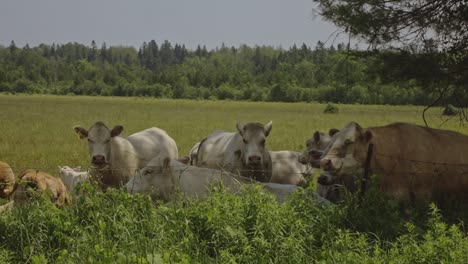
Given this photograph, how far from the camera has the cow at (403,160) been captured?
27.8ft

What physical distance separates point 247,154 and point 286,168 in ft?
5.84

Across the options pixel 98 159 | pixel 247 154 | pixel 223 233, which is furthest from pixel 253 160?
pixel 223 233

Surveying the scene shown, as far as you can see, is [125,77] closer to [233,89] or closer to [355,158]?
[233,89]

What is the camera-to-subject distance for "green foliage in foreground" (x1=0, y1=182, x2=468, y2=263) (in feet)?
18.6

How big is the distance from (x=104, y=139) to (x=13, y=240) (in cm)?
450

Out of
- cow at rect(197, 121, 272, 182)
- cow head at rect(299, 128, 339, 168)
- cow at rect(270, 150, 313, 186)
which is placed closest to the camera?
cow at rect(197, 121, 272, 182)

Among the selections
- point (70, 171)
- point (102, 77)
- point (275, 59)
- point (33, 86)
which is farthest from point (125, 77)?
point (70, 171)

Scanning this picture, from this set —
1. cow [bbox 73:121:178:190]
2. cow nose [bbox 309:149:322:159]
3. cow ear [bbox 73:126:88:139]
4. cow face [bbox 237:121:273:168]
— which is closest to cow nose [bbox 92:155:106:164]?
cow [bbox 73:121:178:190]

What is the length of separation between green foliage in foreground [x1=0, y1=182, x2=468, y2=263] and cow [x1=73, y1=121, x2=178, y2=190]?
3.38 meters

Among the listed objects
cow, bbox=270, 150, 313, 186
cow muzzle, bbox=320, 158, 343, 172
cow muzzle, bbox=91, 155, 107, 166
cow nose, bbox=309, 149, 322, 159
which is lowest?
cow, bbox=270, 150, 313, 186

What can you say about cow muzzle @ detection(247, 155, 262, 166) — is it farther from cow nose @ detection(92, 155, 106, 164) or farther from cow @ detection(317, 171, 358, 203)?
cow nose @ detection(92, 155, 106, 164)

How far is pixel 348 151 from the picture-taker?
852cm

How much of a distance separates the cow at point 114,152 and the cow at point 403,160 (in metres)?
3.17

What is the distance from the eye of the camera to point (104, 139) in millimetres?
10836
